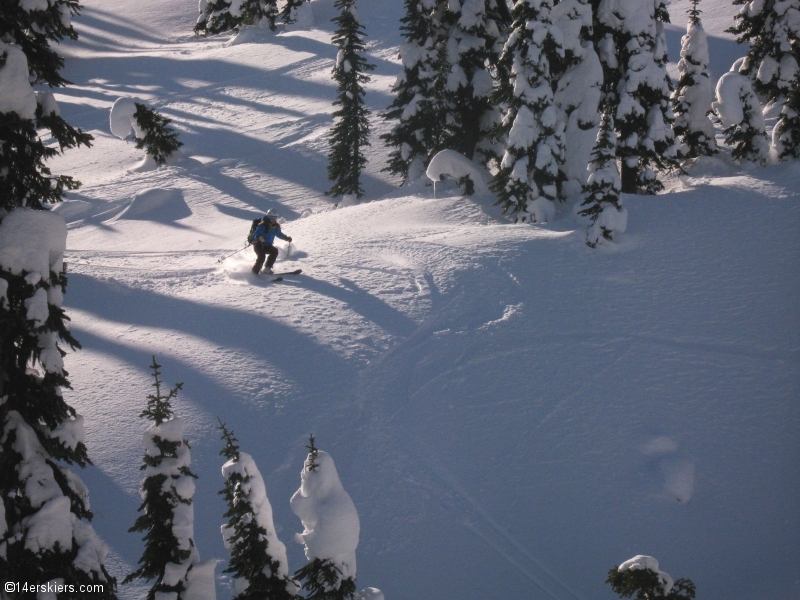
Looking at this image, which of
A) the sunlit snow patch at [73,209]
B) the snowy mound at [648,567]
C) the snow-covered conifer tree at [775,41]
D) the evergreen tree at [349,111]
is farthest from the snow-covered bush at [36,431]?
the sunlit snow patch at [73,209]

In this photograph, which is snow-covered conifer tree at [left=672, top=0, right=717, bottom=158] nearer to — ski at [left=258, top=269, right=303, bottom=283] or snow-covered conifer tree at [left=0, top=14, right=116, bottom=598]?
ski at [left=258, top=269, right=303, bottom=283]

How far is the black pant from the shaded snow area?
1.68 ft

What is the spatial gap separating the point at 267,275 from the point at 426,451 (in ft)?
24.3

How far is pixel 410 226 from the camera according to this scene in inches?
793

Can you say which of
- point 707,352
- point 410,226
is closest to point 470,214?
point 410,226

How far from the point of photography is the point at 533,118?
59.2 feet

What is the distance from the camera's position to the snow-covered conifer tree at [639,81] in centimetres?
1794

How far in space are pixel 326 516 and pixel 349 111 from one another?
2528 centimetres

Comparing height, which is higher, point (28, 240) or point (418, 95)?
point (418, 95)

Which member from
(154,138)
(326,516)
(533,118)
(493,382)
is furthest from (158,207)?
(326,516)

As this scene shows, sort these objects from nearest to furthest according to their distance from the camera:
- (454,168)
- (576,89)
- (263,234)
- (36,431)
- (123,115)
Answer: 1. (36,431)
2. (263,234)
3. (576,89)
4. (454,168)
5. (123,115)

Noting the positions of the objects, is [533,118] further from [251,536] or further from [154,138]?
[154,138]

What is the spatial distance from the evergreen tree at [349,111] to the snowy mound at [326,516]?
23719 millimetres

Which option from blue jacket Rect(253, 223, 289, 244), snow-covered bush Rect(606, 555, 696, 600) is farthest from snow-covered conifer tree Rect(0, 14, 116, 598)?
blue jacket Rect(253, 223, 289, 244)
